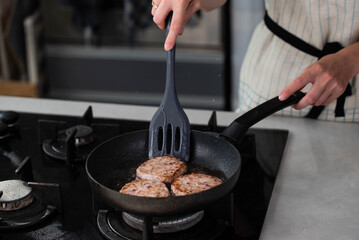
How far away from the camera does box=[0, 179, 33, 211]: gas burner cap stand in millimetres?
1065

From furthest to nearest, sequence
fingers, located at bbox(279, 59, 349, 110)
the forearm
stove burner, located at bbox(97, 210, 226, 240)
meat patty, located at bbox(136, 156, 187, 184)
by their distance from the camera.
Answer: the forearm, fingers, located at bbox(279, 59, 349, 110), meat patty, located at bbox(136, 156, 187, 184), stove burner, located at bbox(97, 210, 226, 240)

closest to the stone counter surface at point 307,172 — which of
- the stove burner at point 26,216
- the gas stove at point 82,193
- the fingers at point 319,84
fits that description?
the gas stove at point 82,193

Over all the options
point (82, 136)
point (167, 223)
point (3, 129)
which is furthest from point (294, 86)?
point (3, 129)

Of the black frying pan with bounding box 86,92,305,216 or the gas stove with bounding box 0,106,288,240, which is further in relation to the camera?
the black frying pan with bounding box 86,92,305,216

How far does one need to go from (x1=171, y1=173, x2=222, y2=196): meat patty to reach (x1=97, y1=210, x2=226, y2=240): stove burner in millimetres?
50

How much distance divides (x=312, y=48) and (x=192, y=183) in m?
0.60

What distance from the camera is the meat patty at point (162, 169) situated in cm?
112

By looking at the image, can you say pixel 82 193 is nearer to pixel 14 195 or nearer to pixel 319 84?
pixel 14 195

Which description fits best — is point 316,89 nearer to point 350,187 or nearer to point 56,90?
point 350,187

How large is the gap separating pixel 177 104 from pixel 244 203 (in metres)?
0.25

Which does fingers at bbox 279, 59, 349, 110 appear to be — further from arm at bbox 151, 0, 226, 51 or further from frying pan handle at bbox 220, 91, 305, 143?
arm at bbox 151, 0, 226, 51

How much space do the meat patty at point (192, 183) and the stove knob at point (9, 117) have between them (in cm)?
55

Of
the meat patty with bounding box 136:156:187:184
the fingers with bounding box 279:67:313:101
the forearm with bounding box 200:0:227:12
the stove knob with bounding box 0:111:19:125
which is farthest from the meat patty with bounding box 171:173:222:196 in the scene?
the stove knob with bounding box 0:111:19:125

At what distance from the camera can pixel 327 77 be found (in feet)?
4.11
